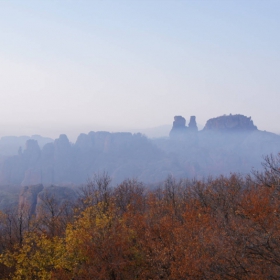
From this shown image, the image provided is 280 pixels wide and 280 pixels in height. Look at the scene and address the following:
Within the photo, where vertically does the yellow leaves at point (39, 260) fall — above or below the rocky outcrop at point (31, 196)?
above

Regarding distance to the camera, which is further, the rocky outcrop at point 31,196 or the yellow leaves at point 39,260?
the rocky outcrop at point 31,196

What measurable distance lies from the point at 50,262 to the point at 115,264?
6092mm

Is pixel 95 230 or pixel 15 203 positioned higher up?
pixel 95 230

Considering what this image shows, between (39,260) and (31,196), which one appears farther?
(31,196)

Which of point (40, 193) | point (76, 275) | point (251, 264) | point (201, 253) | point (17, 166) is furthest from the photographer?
point (17, 166)

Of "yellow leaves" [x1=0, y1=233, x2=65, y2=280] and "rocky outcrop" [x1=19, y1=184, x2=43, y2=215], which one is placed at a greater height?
"yellow leaves" [x1=0, y1=233, x2=65, y2=280]

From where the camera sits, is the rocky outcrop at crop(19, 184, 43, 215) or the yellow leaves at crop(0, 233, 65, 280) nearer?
the yellow leaves at crop(0, 233, 65, 280)

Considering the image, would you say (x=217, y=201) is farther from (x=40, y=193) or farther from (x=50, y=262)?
(x=40, y=193)

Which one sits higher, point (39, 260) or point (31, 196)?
point (39, 260)

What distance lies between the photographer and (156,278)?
2302cm

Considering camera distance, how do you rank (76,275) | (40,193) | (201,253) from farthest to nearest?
(40,193) < (76,275) < (201,253)

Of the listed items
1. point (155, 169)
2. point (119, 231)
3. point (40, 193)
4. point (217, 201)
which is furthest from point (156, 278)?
point (155, 169)

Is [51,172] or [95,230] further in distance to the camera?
[51,172]

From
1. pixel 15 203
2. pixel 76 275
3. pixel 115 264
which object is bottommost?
pixel 15 203
